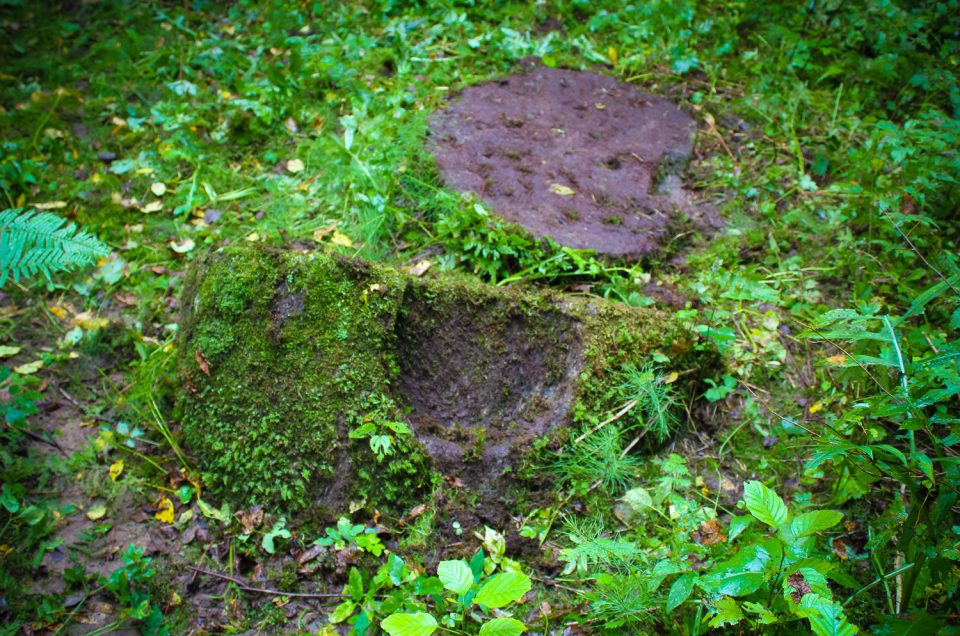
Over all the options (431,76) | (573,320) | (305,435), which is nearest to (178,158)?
(431,76)

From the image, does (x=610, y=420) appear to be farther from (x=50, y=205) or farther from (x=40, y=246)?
(x=50, y=205)

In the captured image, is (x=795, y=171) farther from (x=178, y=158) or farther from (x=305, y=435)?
(x=178, y=158)

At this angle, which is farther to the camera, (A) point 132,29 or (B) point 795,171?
(A) point 132,29

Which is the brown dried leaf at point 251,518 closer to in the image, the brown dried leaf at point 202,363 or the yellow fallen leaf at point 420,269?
the brown dried leaf at point 202,363

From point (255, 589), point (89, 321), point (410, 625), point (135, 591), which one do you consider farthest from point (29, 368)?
point (410, 625)

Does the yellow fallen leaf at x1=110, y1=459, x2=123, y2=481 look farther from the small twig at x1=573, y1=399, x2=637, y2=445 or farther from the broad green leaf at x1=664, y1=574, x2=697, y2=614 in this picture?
the broad green leaf at x1=664, y1=574, x2=697, y2=614

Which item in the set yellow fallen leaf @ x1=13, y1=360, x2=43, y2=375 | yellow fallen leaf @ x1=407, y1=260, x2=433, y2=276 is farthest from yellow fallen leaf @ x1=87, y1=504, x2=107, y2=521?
yellow fallen leaf @ x1=407, y1=260, x2=433, y2=276

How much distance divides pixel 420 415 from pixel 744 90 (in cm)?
340

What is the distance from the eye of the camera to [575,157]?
13.0ft

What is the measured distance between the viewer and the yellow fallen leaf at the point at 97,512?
277 centimetres

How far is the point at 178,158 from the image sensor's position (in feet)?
14.3

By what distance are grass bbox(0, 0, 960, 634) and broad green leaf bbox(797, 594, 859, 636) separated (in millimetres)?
86

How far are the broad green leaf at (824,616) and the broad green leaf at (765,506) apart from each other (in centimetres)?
21

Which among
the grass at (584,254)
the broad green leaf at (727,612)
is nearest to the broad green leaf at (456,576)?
the grass at (584,254)
